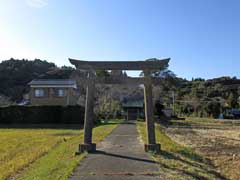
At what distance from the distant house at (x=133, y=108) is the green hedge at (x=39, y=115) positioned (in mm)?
20989

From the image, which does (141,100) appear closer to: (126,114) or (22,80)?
(126,114)

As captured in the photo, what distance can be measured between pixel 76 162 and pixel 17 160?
2.34 metres

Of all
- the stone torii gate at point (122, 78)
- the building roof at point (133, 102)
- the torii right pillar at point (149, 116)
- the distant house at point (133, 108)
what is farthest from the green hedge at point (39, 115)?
the torii right pillar at point (149, 116)

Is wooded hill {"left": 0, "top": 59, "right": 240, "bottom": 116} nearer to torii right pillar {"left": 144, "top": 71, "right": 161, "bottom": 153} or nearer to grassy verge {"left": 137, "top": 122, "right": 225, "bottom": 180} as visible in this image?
torii right pillar {"left": 144, "top": 71, "right": 161, "bottom": 153}

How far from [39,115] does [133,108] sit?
24069mm

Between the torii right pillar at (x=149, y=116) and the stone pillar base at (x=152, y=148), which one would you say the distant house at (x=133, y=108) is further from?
the stone pillar base at (x=152, y=148)

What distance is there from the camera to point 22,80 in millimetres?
63719

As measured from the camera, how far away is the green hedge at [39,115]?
113 ft

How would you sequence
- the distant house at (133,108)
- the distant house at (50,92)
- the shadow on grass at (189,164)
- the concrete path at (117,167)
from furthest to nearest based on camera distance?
the distant house at (133,108), the distant house at (50,92), the shadow on grass at (189,164), the concrete path at (117,167)

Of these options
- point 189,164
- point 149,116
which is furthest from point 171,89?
point 189,164

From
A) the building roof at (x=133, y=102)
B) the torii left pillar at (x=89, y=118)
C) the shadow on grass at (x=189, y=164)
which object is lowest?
the shadow on grass at (x=189, y=164)

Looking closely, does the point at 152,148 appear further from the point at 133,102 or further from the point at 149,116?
the point at 133,102

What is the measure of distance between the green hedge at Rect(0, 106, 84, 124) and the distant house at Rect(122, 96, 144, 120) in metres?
21.0

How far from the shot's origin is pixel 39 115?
1377 inches
